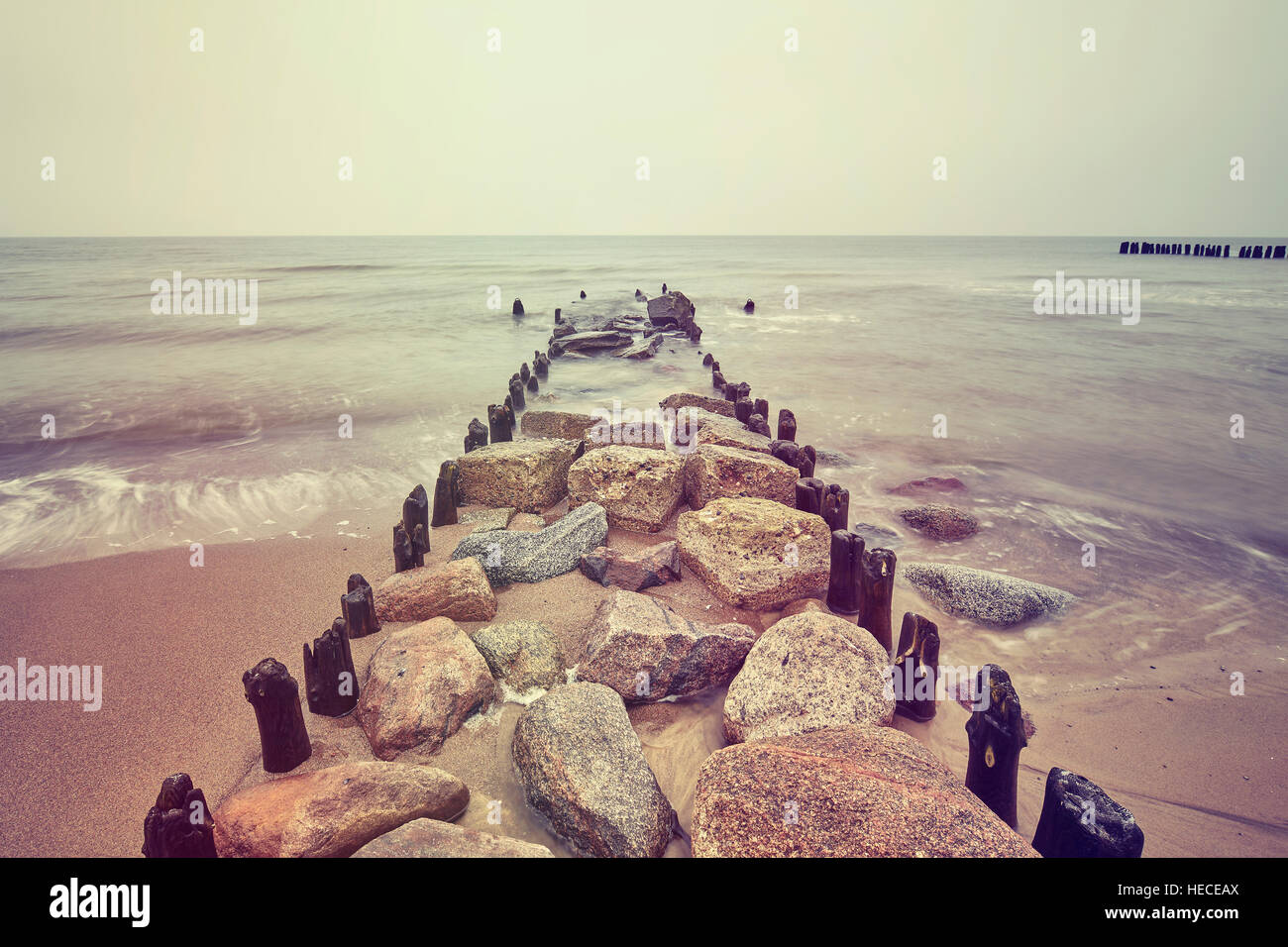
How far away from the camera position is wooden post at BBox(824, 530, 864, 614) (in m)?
4.93

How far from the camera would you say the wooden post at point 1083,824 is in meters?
2.53

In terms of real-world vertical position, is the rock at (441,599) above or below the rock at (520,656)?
above

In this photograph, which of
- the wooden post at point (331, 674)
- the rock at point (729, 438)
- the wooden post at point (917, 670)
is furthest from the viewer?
the rock at point (729, 438)

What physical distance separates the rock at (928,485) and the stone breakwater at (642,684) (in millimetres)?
1550

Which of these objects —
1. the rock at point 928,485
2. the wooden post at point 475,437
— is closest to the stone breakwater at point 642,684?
the wooden post at point 475,437

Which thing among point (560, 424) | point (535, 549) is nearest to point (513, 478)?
point (535, 549)

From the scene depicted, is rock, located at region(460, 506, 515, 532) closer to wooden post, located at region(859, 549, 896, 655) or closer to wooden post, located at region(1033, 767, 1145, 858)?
wooden post, located at region(859, 549, 896, 655)

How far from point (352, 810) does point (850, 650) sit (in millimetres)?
2818

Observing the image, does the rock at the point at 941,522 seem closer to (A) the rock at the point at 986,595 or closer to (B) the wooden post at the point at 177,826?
(A) the rock at the point at 986,595

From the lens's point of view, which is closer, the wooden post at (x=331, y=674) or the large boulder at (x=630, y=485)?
the wooden post at (x=331, y=674)

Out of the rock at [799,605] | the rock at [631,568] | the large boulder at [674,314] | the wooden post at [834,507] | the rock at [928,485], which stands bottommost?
the rock at [799,605]

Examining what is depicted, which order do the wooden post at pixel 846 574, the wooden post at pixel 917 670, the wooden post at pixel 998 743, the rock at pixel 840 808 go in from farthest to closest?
the wooden post at pixel 846 574
the wooden post at pixel 917 670
the wooden post at pixel 998 743
the rock at pixel 840 808

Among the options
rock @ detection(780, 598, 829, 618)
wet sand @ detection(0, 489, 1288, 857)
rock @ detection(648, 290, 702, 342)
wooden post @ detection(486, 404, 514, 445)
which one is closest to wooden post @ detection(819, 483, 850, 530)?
wet sand @ detection(0, 489, 1288, 857)
